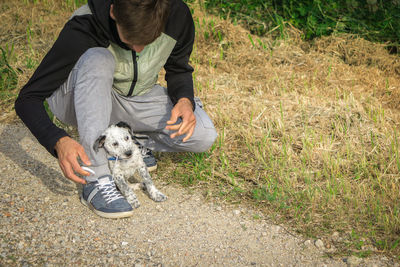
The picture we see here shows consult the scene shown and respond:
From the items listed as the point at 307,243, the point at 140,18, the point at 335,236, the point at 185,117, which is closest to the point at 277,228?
the point at 307,243

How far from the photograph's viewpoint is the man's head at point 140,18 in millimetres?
2451

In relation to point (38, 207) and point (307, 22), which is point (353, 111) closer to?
point (307, 22)

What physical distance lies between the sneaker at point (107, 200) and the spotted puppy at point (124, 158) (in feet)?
0.39

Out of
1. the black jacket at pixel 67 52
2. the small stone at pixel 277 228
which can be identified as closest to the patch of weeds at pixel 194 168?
the black jacket at pixel 67 52

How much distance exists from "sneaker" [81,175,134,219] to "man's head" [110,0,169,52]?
104 centimetres

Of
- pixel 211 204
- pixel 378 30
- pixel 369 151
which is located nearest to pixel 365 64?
pixel 378 30

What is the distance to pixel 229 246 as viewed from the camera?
8.94 ft

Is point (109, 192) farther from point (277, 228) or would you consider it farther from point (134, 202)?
point (277, 228)

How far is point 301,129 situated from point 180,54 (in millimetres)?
1438

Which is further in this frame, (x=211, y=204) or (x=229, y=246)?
(x=211, y=204)

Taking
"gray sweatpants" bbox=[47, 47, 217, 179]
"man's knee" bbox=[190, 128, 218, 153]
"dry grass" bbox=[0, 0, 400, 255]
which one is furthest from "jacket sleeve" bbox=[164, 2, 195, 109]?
"dry grass" bbox=[0, 0, 400, 255]

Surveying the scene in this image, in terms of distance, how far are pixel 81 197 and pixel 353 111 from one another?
9.07 ft

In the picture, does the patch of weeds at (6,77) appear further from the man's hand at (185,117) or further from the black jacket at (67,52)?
the man's hand at (185,117)

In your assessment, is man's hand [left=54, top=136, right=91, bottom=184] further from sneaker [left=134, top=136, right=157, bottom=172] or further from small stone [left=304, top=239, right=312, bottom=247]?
small stone [left=304, top=239, right=312, bottom=247]
